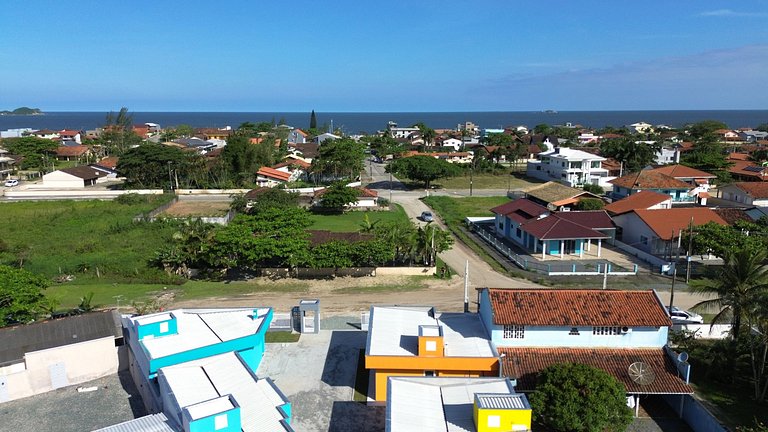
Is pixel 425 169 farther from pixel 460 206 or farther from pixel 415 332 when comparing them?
pixel 415 332

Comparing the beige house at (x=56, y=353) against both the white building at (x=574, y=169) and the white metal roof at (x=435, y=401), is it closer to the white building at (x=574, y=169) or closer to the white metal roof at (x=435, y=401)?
the white metal roof at (x=435, y=401)

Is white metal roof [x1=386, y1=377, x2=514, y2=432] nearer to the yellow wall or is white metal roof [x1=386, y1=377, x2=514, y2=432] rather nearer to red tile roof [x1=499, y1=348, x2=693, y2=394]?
the yellow wall

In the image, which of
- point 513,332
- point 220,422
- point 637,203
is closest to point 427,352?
point 513,332

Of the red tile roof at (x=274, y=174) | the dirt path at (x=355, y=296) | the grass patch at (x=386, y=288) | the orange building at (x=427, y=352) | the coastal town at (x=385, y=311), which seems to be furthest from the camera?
the red tile roof at (x=274, y=174)

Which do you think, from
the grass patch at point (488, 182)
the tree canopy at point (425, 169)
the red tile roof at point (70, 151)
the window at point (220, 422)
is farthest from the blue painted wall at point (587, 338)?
the red tile roof at point (70, 151)

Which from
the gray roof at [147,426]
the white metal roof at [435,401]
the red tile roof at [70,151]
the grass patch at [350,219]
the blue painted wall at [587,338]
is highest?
the red tile roof at [70,151]

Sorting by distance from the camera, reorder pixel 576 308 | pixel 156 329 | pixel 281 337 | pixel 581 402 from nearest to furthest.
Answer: pixel 581 402
pixel 576 308
pixel 156 329
pixel 281 337

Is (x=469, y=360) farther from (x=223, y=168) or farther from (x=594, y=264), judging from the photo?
(x=223, y=168)
